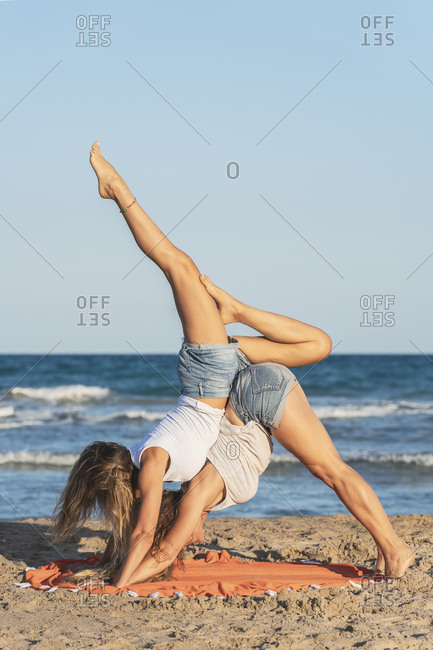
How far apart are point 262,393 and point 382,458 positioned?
7.52 meters

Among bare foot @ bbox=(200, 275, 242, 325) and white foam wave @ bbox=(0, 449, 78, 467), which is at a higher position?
bare foot @ bbox=(200, 275, 242, 325)

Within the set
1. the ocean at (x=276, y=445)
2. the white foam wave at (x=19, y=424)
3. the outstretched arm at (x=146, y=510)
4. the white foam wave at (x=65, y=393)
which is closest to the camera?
the outstretched arm at (x=146, y=510)

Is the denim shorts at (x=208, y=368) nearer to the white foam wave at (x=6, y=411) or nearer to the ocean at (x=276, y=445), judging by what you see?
the ocean at (x=276, y=445)

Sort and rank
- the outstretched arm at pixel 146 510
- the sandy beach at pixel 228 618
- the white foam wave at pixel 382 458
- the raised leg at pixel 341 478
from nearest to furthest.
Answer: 1. the sandy beach at pixel 228 618
2. the outstretched arm at pixel 146 510
3. the raised leg at pixel 341 478
4. the white foam wave at pixel 382 458

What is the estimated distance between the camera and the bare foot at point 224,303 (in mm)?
4311

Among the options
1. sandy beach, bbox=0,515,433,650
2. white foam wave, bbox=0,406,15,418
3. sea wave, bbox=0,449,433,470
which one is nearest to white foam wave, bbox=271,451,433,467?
sea wave, bbox=0,449,433,470

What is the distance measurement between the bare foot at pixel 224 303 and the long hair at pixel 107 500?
0.99 meters

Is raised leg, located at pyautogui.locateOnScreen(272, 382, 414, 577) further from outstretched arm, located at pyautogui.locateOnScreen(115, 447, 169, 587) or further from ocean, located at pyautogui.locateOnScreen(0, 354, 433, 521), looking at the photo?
ocean, located at pyautogui.locateOnScreen(0, 354, 433, 521)

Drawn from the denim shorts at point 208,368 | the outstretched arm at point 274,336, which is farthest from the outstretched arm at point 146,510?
the outstretched arm at point 274,336

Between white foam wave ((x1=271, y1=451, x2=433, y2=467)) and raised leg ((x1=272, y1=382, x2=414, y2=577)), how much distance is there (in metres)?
6.49

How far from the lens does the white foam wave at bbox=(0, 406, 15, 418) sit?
16562 millimetres

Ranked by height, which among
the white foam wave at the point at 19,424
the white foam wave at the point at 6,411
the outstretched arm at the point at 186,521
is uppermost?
the outstretched arm at the point at 186,521

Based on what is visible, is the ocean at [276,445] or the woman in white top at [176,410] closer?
the woman in white top at [176,410]

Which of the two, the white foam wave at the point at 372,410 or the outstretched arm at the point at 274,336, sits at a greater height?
the outstretched arm at the point at 274,336
